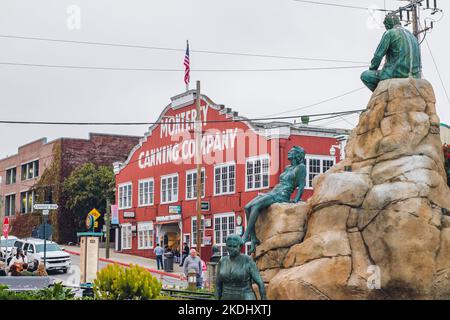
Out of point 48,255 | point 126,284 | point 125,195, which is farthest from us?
point 125,195

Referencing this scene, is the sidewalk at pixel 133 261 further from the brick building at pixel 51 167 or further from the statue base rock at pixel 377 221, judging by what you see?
the statue base rock at pixel 377 221

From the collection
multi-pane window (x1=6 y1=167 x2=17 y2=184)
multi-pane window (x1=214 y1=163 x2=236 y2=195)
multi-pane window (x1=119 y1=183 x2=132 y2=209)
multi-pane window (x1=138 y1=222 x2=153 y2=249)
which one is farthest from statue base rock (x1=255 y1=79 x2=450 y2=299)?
multi-pane window (x1=6 y1=167 x2=17 y2=184)

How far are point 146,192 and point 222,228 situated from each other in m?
9.77

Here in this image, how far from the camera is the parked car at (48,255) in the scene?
38.0 meters

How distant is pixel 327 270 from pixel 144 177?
126 ft

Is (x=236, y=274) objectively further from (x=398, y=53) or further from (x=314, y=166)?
(x=314, y=166)

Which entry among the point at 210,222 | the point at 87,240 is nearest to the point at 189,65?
the point at 210,222

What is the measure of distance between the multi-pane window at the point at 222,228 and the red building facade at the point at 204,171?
55mm

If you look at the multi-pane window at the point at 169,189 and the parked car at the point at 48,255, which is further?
the multi-pane window at the point at 169,189

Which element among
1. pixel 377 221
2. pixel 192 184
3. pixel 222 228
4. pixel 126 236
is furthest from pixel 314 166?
pixel 377 221

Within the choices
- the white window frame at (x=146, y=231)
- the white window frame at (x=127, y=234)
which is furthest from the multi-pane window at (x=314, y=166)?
the white window frame at (x=127, y=234)

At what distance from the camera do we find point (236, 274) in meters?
12.4

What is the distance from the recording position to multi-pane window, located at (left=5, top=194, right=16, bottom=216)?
237 feet

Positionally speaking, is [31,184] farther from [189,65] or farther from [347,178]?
[347,178]
